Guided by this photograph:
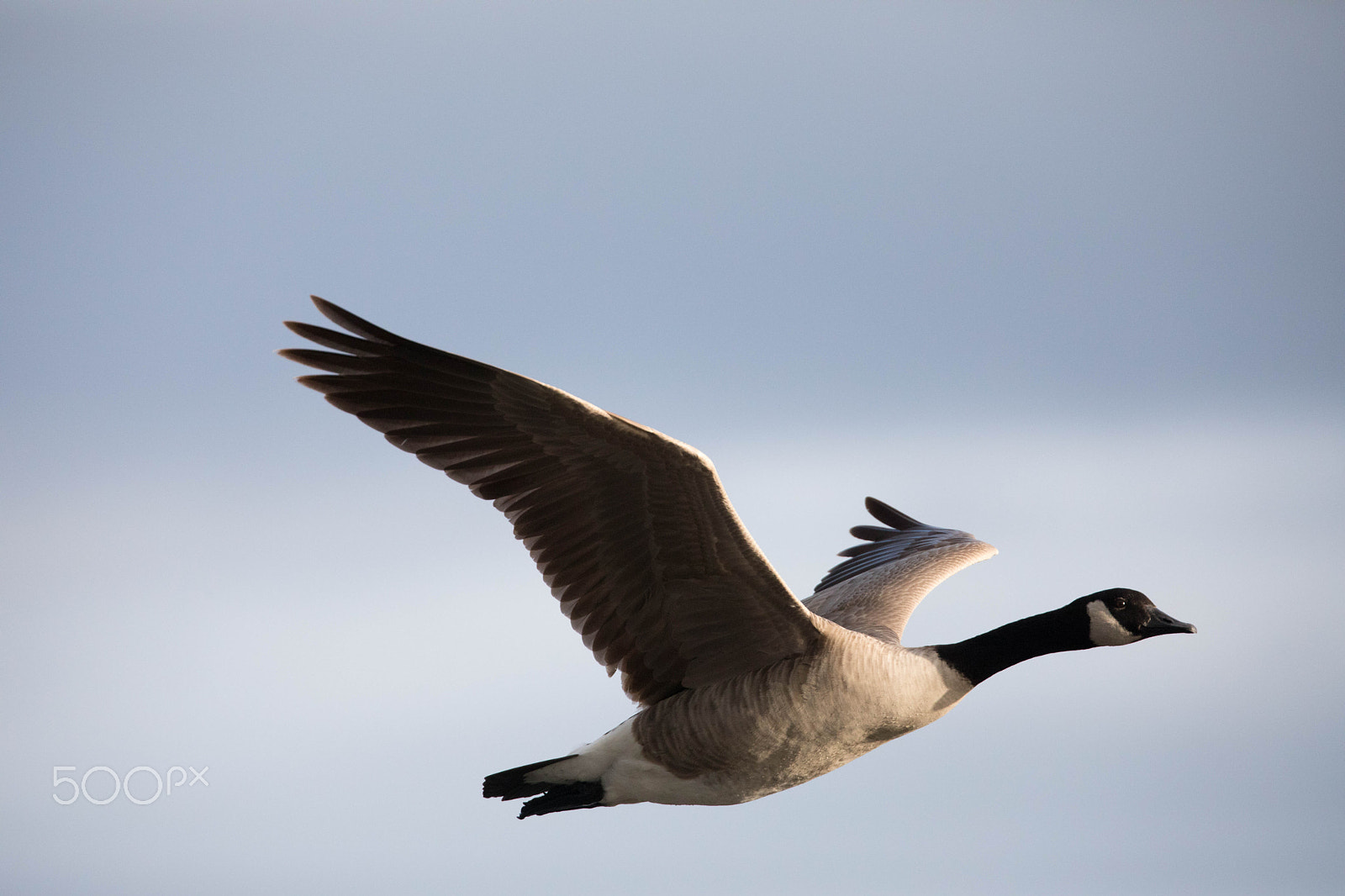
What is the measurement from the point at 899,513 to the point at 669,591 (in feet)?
23.3

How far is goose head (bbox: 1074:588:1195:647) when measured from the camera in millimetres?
8211

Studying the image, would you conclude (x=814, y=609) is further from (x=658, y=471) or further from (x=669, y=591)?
(x=658, y=471)

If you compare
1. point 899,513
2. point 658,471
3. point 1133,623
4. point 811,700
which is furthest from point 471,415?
point 899,513

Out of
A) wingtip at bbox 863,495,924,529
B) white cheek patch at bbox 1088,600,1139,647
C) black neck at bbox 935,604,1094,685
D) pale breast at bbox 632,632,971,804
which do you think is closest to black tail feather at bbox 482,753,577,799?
pale breast at bbox 632,632,971,804

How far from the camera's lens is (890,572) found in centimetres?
1104

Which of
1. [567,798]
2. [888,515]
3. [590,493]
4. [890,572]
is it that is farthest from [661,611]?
[888,515]

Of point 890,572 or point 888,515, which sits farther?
point 888,515

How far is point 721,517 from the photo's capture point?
6809 mm

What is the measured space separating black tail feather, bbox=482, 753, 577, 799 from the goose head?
390cm

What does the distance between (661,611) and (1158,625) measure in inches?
144

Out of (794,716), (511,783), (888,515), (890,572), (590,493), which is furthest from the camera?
(888,515)

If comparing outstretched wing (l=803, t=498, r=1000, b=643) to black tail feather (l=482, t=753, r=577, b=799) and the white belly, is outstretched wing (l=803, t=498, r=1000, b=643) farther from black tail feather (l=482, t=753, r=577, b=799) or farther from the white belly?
black tail feather (l=482, t=753, r=577, b=799)

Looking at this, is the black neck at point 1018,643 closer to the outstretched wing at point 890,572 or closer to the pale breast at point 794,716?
the pale breast at point 794,716

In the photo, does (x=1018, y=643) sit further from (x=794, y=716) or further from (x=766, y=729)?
(x=766, y=729)
